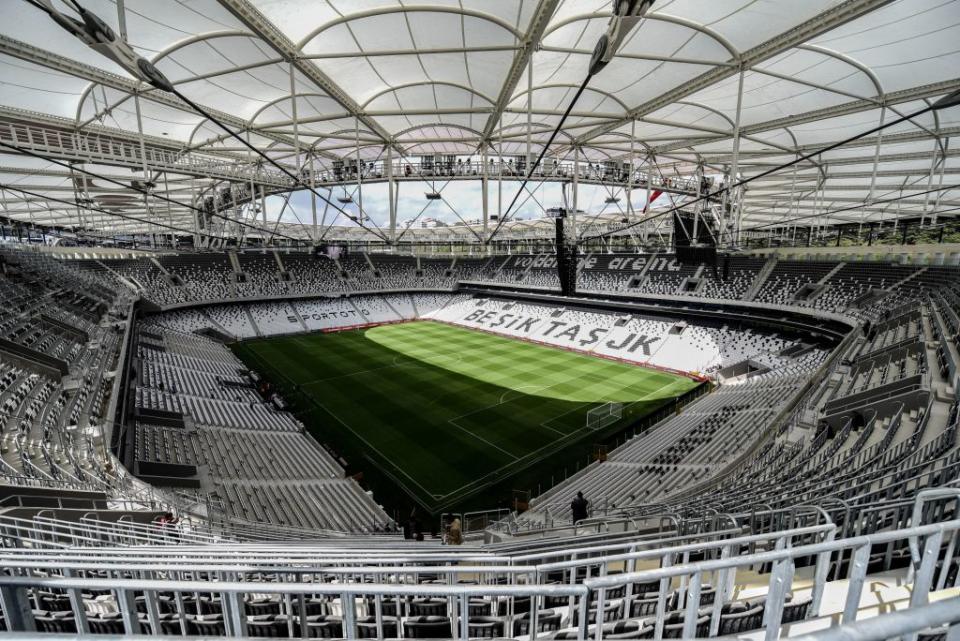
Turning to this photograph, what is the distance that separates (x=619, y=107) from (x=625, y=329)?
2302cm

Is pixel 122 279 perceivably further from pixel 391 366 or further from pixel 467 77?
pixel 467 77

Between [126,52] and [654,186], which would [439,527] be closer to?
[126,52]

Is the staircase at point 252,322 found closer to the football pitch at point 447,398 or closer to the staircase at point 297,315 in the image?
the football pitch at point 447,398

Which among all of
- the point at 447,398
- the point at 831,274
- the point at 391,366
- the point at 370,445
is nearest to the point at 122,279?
the point at 391,366

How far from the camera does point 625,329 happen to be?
37.6 meters

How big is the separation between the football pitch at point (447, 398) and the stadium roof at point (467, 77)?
40.9ft

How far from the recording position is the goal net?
863 inches

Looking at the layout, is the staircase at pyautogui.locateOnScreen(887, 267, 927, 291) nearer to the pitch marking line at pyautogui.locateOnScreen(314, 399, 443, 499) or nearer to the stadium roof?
the stadium roof

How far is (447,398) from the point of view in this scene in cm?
2594

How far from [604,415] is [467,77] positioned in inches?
675

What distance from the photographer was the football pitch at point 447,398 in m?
18.8

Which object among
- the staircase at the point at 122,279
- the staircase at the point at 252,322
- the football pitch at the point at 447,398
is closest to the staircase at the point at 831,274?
the football pitch at the point at 447,398

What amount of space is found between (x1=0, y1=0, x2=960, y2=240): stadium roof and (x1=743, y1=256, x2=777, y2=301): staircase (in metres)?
12.5

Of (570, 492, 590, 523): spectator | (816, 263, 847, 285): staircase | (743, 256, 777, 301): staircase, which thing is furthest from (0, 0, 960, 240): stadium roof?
(743, 256, 777, 301): staircase
